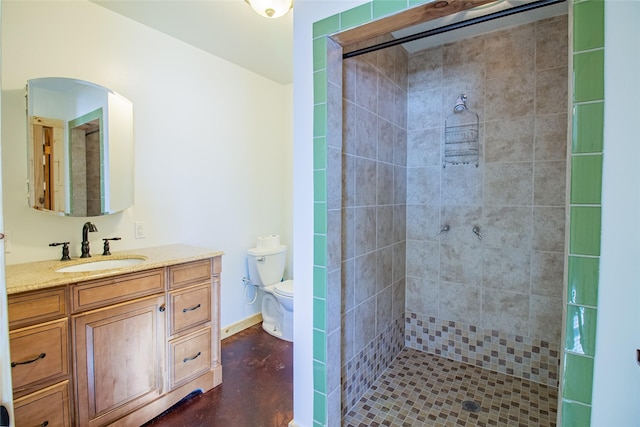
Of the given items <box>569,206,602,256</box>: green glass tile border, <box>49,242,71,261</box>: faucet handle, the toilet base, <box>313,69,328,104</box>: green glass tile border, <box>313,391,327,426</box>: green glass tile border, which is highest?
<box>313,69,328,104</box>: green glass tile border

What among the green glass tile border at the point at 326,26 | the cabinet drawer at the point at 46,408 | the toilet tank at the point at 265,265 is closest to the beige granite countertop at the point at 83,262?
the cabinet drawer at the point at 46,408

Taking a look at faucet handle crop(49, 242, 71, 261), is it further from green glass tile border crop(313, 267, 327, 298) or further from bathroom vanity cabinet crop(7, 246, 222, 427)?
green glass tile border crop(313, 267, 327, 298)

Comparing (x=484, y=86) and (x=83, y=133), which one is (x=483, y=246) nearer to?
(x=484, y=86)

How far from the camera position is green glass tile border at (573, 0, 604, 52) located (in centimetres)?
96

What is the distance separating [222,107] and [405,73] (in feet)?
5.21

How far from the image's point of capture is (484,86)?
2289mm

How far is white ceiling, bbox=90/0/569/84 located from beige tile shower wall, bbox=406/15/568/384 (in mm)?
107

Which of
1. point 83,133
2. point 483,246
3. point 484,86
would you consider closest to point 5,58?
point 83,133

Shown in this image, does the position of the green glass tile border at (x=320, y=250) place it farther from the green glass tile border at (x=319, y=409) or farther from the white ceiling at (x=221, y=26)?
the white ceiling at (x=221, y=26)

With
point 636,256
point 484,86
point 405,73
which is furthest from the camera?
point 405,73

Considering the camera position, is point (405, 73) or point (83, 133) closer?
point (83, 133)

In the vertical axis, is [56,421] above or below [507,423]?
above

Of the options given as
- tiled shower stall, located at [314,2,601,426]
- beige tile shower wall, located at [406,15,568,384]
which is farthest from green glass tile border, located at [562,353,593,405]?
beige tile shower wall, located at [406,15,568,384]

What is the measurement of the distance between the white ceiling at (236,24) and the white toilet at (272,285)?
1754mm
